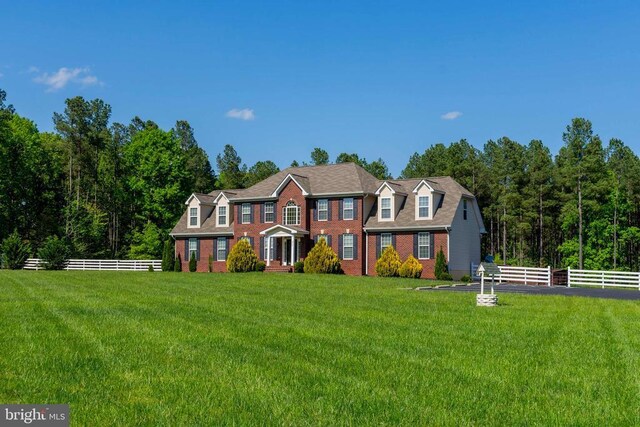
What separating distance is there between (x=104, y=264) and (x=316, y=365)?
5059cm

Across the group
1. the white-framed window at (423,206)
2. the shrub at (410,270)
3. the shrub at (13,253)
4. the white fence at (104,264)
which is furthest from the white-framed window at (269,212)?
the shrub at (13,253)

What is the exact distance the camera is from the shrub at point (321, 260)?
144 ft

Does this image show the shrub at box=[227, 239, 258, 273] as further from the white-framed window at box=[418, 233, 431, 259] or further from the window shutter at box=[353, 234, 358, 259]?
the white-framed window at box=[418, 233, 431, 259]

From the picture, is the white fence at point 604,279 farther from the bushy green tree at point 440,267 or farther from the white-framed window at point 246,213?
the white-framed window at point 246,213

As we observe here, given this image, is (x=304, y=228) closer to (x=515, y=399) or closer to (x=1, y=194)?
(x=1, y=194)

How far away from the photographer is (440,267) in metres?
41.6

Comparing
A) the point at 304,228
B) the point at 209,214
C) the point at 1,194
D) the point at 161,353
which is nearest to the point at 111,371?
the point at 161,353

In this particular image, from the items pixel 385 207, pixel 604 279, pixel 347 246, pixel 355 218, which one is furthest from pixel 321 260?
pixel 604 279

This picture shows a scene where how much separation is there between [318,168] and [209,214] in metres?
10.3

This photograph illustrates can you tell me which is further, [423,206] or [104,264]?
[104,264]

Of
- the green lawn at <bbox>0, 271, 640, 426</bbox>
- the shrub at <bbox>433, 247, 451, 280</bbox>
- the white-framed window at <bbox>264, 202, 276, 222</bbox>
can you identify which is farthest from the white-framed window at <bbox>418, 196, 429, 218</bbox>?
the green lawn at <bbox>0, 271, 640, 426</bbox>

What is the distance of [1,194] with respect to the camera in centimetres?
6256

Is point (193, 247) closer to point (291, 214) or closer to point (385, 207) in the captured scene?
point (291, 214)

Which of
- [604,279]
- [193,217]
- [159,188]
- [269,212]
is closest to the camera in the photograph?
[604,279]
